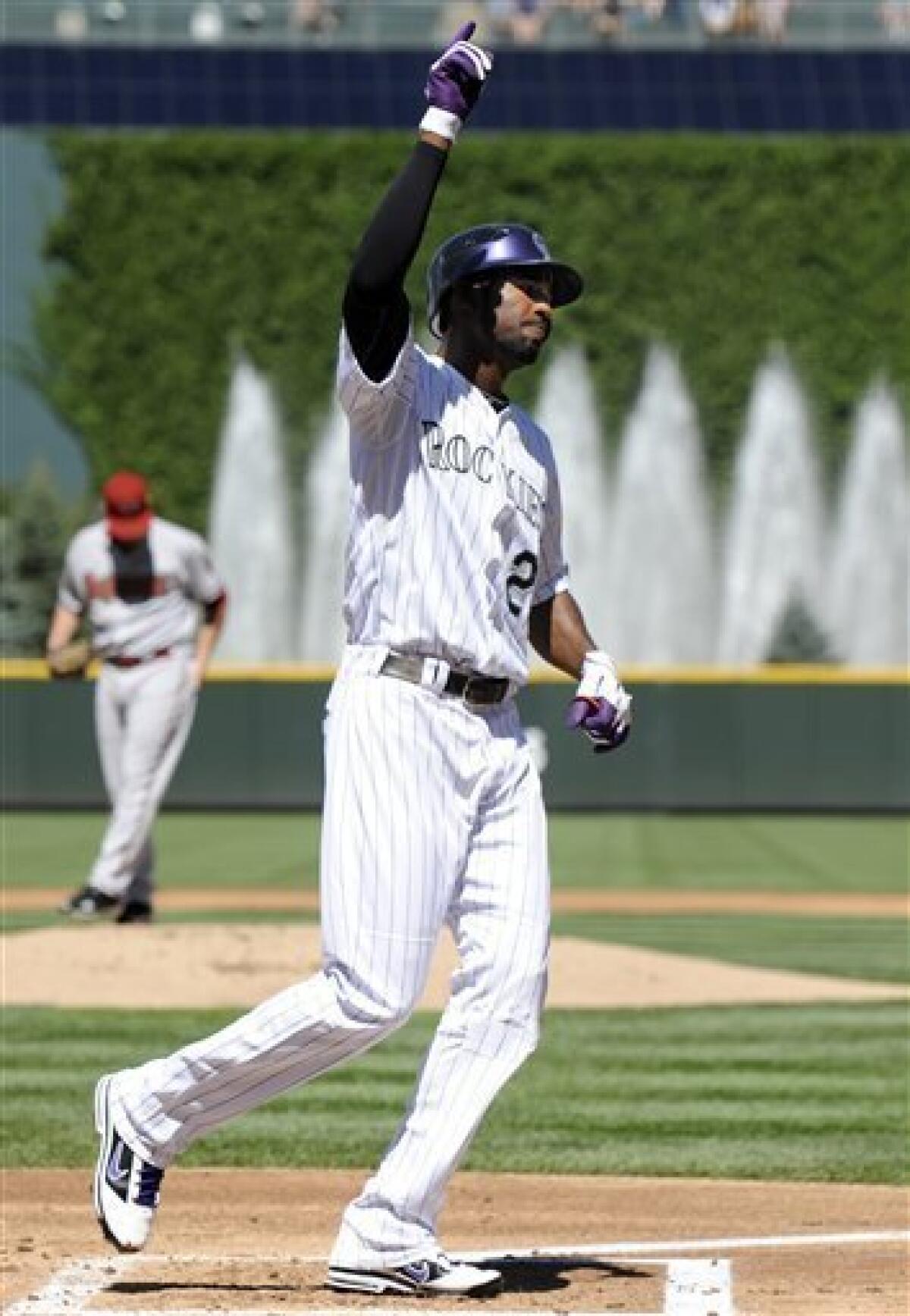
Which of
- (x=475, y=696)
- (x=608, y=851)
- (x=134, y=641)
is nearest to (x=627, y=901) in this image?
(x=608, y=851)

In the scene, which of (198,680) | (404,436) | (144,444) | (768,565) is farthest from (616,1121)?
(144,444)

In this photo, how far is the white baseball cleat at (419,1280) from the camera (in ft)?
19.3

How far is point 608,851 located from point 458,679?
1537 cm

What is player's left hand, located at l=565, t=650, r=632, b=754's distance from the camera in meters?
6.16

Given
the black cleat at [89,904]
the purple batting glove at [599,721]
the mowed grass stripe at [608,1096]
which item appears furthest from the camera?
the black cleat at [89,904]

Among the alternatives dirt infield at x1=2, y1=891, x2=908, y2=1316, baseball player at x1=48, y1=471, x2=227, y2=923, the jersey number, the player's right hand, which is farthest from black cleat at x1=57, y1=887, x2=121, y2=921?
the player's right hand

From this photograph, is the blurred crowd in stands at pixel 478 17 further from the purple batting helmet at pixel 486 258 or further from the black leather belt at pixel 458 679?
the black leather belt at pixel 458 679

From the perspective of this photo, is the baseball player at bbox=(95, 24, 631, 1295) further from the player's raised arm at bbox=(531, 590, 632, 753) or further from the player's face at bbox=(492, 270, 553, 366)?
the player's raised arm at bbox=(531, 590, 632, 753)

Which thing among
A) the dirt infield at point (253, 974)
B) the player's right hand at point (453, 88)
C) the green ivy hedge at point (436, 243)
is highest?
the green ivy hedge at point (436, 243)

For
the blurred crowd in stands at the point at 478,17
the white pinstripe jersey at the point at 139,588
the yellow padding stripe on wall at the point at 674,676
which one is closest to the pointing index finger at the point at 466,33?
the white pinstripe jersey at the point at 139,588

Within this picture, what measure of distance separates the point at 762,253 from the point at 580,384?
8.19 ft

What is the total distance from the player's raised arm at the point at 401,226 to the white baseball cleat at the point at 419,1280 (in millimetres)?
1579

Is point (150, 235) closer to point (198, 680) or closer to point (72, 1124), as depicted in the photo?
point (198, 680)

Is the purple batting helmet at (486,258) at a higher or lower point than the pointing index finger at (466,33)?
lower
